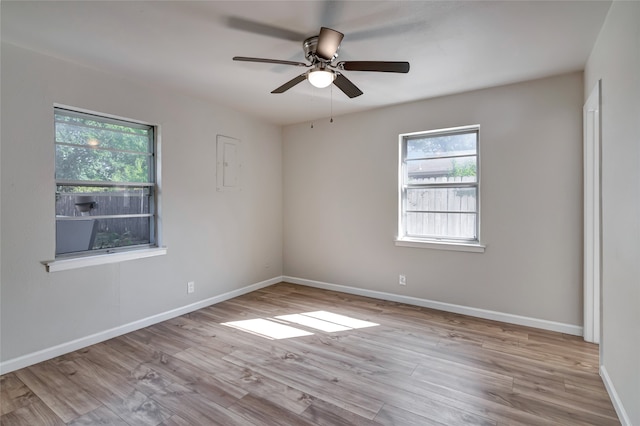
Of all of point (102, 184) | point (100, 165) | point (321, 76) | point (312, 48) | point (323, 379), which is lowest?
point (323, 379)

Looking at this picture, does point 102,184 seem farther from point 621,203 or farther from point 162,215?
point 621,203

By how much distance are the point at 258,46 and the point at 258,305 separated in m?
2.98

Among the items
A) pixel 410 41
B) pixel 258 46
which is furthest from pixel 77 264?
pixel 410 41

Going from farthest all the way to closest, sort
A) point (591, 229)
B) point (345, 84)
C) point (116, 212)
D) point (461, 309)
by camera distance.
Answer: point (461, 309) → point (116, 212) → point (591, 229) → point (345, 84)

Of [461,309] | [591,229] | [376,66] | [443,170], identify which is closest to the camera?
[376,66]

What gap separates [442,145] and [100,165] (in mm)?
3808

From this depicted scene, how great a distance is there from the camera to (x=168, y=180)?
3566 mm

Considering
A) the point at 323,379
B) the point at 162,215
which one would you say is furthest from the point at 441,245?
the point at 162,215

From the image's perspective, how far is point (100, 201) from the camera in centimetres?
312

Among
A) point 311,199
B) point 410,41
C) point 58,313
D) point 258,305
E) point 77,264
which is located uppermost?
point 410,41

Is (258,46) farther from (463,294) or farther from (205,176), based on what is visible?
(463,294)

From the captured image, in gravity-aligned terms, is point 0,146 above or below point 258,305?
above

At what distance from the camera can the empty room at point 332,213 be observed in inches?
80.7

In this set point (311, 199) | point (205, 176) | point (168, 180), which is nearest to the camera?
point (168, 180)
